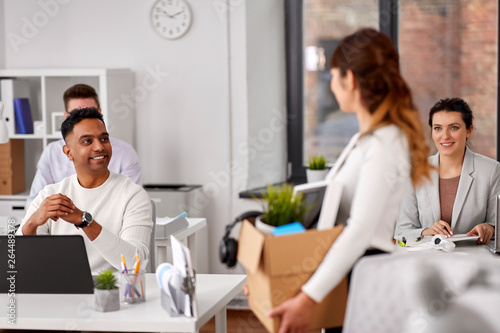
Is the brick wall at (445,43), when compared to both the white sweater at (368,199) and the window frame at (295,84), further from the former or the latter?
the white sweater at (368,199)

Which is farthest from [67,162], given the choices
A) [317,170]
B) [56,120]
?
[317,170]

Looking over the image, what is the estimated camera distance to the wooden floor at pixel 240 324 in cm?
428

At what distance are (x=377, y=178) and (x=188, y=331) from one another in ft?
2.35

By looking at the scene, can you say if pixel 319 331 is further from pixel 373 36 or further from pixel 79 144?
pixel 79 144

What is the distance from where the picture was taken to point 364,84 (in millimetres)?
1893

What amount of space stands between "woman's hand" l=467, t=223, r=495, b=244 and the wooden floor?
1707 millimetres

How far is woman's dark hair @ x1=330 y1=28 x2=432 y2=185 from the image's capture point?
1884 millimetres

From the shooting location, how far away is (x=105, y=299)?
2109 millimetres

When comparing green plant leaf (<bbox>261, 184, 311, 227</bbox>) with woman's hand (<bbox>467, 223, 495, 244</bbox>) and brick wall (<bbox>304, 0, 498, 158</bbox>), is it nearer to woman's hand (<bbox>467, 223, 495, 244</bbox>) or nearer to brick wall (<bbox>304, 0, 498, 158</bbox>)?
woman's hand (<bbox>467, 223, 495, 244</bbox>)

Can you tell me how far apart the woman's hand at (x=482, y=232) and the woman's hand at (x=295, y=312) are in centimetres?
141

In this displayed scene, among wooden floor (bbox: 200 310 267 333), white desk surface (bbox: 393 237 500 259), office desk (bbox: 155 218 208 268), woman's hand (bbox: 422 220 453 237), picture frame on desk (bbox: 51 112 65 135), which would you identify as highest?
picture frame on desk (bbox: 51 112 65 135)

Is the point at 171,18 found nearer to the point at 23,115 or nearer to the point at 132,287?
the point at 23,115

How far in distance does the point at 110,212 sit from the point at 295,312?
1.08 meters

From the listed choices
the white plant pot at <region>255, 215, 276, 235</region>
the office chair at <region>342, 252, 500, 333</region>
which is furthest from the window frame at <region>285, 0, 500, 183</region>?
the office chair at <region>342, 252, 500, 333</region>
